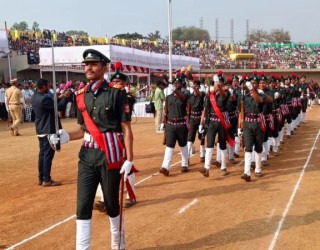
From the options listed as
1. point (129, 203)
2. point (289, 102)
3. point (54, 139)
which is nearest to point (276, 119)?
point (289, 102)

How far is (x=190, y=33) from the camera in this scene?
96.4m

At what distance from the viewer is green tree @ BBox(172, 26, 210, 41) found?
314ft

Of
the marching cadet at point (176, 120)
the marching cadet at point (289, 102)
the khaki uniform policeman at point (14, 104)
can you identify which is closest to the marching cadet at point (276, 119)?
the marching cadet at point (289, 102)

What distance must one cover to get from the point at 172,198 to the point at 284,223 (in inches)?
84.7

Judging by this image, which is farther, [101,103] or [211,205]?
[211,205]

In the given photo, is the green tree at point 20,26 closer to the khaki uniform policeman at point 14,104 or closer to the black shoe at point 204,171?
the khaki uniform policeman at point 14,104

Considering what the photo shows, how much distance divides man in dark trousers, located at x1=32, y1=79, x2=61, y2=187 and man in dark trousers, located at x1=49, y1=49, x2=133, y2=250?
14.1ft

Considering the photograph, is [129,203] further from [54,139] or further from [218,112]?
[218,112]

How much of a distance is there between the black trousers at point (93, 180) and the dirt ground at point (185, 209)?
1070 millimetres

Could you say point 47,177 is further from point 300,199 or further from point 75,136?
point 300,199

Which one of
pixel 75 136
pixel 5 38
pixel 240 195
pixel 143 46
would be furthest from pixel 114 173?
pixel 143 46

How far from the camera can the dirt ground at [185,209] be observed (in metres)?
5.68

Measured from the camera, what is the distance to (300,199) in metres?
7.55

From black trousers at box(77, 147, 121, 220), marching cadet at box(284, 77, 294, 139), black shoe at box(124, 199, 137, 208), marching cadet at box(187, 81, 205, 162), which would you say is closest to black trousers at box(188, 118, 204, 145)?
marching cadet at box(187, 81, 205, 162)
